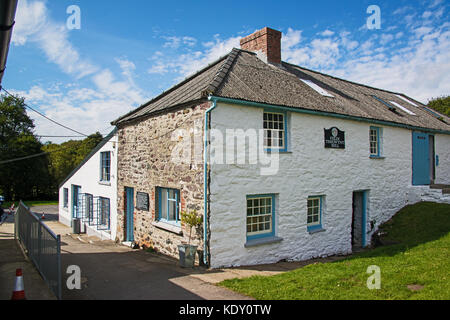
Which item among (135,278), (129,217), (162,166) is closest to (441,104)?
(162,166)

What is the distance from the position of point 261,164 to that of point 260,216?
1.66 m

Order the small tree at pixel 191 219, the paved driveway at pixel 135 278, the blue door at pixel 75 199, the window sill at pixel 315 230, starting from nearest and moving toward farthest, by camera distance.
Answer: the paved driveway at pixel 135 278
the small tree at pixel 191 219
the window sill at pixel 315 230
the blue door at pixel 75 199

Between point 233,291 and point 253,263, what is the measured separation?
2903mm

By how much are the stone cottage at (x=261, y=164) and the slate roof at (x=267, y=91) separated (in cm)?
7

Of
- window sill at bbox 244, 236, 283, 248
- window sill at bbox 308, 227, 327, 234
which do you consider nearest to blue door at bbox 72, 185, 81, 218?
window sill at bbox 244, 236, 283, 248

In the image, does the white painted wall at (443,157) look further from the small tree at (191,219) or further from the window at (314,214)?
the small tree at (191,219)

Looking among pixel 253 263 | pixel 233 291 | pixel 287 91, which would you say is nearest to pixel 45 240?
pixel 233 291

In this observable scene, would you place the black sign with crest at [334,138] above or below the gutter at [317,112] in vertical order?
below

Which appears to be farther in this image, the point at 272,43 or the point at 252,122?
the point at 272,43

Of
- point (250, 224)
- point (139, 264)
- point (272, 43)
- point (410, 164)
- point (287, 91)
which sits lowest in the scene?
point (139, 264)

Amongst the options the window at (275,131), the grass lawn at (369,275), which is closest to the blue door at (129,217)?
the window at (275,131)

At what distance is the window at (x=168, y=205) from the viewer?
10.5 meters

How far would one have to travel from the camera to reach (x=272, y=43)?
13.8 meters
